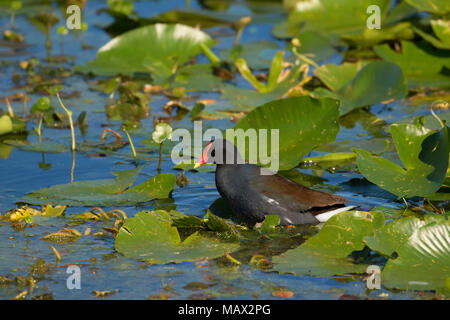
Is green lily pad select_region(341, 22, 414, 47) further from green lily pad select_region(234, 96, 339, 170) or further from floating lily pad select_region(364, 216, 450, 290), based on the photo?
floating lily pad select_region(364, 216, 450, 290)

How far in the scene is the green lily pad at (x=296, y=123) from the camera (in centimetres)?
475

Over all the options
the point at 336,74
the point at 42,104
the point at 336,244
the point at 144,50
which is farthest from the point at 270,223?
the point at 144,50

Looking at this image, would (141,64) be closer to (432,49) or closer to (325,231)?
(432,49)

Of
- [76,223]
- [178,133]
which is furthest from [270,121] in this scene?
[76,223]

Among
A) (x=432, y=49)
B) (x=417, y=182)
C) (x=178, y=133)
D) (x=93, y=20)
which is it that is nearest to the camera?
(x=417, y=182)

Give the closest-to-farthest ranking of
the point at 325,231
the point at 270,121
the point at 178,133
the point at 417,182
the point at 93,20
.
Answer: the point at 325,231, the point at 417,182, the point at 270,121, the point at 178,133, the point at 93,20

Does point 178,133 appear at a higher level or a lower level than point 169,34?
lower

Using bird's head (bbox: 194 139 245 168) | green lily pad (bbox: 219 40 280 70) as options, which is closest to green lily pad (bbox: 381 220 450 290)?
bird's head (bbox: 194 139 245 168)

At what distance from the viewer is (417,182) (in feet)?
13.5

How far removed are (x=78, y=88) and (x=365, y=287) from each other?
4525 millimetres

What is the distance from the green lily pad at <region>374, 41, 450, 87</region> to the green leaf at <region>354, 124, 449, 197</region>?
98.2 inches

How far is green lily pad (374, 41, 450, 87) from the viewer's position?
6641mm

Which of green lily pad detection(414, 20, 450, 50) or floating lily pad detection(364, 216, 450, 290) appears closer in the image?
floating lily pad detection(364, 216, 450, 290)
